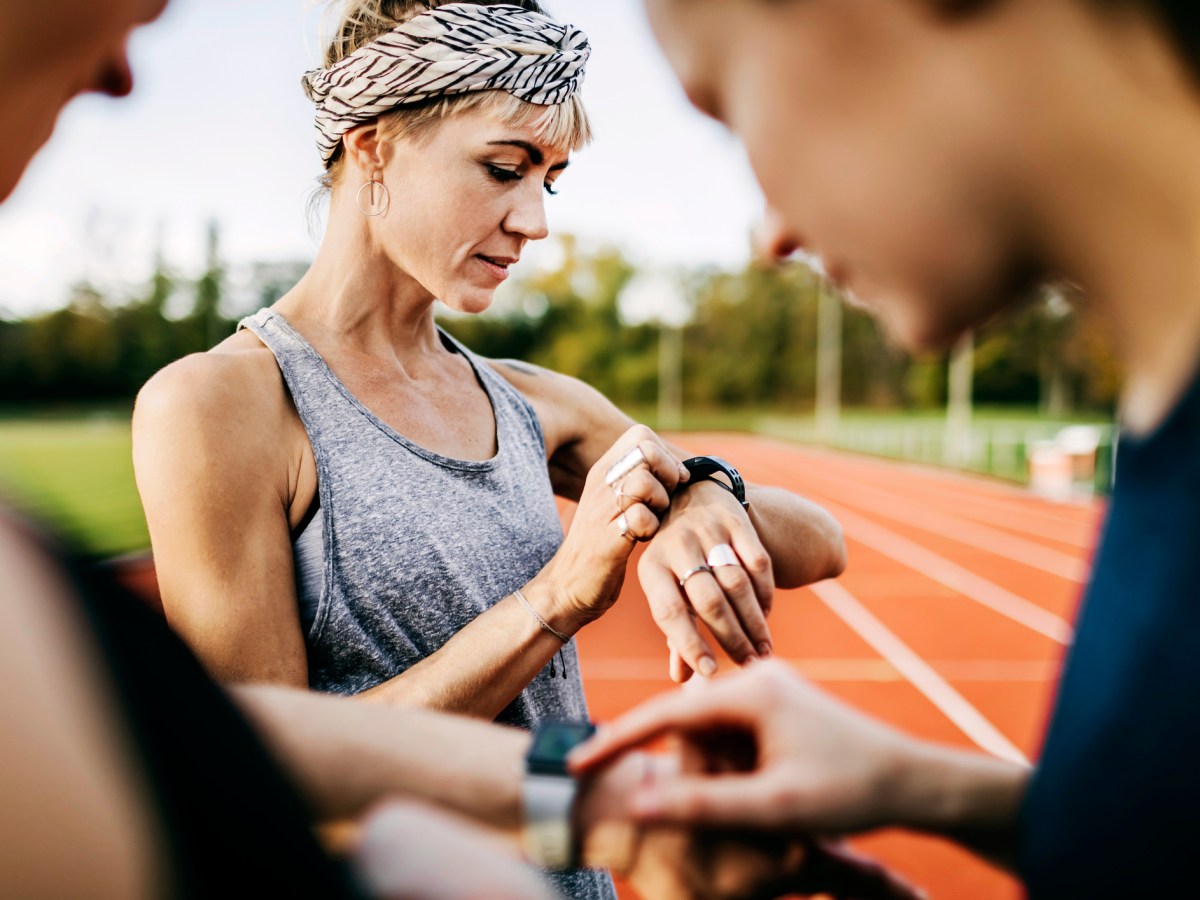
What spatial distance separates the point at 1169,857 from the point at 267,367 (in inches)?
54.1

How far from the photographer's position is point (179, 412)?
4.44 ft

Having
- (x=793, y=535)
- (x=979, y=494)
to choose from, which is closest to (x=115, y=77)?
(x=793, y=535)

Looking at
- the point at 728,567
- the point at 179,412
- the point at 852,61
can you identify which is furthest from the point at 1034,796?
the point at 179,412

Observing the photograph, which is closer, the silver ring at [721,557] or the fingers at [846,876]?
the fingers at [846,876]

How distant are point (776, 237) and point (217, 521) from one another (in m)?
0.94

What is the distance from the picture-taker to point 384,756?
0.81 meters

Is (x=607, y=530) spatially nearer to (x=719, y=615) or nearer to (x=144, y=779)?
(x=719, y=615)

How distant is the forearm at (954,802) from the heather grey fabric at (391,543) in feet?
3.17

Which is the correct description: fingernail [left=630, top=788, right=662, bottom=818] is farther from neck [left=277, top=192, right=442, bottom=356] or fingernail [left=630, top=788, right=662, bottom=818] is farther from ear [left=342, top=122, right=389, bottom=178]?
ear [left=342, top=122, right=389, bottom=178]

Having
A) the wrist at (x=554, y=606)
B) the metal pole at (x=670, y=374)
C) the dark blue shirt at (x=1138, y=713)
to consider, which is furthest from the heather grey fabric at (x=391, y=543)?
the metal pole at (x=670, y=374)

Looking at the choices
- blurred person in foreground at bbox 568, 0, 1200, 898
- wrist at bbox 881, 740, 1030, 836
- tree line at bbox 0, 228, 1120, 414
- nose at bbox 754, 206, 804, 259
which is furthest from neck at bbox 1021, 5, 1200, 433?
tree line at bbox 0, 228, 1120, 414

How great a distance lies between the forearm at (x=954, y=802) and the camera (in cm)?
77

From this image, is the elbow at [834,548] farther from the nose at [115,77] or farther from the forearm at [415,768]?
the nose at [115,77]

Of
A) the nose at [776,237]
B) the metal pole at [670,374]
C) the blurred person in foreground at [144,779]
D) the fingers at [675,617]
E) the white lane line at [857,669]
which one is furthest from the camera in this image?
the metal pole at [670,374]
